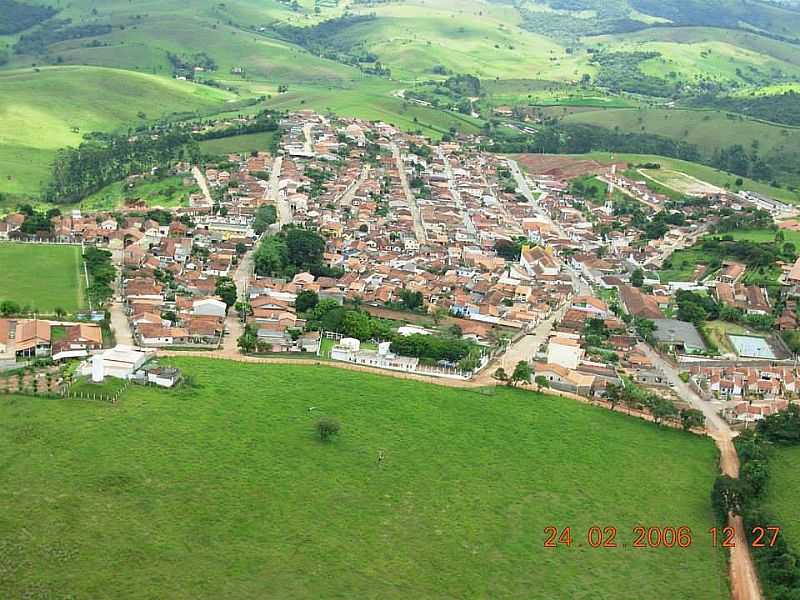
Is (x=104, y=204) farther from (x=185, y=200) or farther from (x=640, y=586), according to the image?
(x=640, y=586)

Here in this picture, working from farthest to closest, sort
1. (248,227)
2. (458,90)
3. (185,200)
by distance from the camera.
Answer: (458,90) → (185,200) → (248,227)

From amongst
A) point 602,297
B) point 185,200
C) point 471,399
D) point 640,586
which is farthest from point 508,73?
point 640,586

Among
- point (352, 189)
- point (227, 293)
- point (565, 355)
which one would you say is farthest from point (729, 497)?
point (352, 189)

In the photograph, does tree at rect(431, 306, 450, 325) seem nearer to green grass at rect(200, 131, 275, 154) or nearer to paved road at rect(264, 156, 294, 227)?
paved road at rect(264, 156, 294, 227)

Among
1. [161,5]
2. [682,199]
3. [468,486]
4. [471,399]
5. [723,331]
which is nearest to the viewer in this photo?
[468,486]

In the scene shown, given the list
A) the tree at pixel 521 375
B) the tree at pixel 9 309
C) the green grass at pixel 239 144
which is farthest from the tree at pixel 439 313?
the green grass at pixel 239 144

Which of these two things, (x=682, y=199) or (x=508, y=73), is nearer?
(x=682, y=199)
